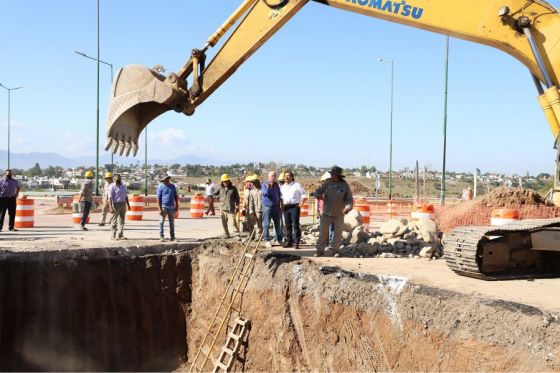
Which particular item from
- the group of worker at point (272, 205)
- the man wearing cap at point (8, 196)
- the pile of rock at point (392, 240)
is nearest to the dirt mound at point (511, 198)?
the pile of rock at point (392, 240)

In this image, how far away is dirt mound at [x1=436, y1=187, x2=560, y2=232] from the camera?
50.3ft

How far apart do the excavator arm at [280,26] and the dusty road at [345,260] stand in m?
2.35

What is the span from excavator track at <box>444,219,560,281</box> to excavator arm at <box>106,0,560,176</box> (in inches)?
55.4

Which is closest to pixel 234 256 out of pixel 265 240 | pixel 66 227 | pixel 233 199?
pixel 265 240

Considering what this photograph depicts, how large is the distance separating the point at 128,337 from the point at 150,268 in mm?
1412

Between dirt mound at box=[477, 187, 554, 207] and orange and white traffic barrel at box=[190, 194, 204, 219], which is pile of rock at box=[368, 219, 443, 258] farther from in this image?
orange and white traffic barrel at box=[190, 194, 204, 219]

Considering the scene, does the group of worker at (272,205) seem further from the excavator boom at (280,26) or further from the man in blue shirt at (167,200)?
the excavator boom at (280,26)

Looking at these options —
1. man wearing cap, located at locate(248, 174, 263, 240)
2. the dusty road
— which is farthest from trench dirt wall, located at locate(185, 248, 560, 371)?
man wearing cap, located at locate(248, 174, 263, 240)

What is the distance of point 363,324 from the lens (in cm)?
796

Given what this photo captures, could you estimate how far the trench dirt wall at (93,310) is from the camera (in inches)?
396

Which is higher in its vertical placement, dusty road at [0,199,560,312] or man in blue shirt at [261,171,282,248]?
man in blue shirt at [261,171,282,248]

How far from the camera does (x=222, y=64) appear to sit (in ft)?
29.3

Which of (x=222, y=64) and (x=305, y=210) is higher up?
(x=222, y=64)

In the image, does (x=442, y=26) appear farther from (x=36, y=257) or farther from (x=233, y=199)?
(x=36, y=257)
